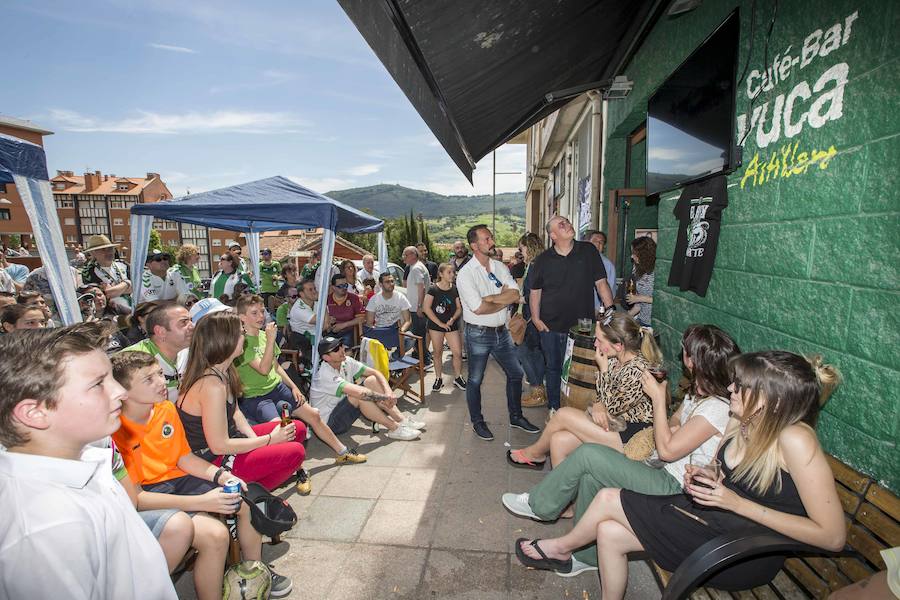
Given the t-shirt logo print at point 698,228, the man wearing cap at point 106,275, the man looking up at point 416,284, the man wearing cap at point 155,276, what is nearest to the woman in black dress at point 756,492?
the t-shirt logo print at point 698,228

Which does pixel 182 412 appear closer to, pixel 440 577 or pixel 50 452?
pixel 50 452

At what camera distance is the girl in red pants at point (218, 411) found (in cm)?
256

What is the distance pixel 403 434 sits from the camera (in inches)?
166

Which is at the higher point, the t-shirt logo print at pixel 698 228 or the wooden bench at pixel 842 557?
the t-shirt logo print at pixel 698 228

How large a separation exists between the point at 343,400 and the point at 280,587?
1.97 m

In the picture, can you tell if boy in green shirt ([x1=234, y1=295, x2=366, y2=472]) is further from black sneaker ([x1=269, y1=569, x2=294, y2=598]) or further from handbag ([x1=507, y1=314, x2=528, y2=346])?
handbag ([x1=507, y1=314, x2=528, y2=346])

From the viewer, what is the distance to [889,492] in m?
1.67

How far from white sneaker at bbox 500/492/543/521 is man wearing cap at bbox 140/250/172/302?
19.2 feet

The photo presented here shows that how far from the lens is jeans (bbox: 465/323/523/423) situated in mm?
4133

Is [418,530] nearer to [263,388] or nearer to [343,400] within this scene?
[343,400]

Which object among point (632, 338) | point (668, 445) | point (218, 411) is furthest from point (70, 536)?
point (632, 338)

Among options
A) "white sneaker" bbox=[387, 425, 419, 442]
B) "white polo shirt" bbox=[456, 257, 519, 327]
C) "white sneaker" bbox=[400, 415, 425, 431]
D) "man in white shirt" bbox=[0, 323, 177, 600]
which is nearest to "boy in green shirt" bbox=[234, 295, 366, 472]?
"white sneaker" bbox=[387, 425, 419, 442]

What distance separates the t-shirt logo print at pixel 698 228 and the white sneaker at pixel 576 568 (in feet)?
7.45

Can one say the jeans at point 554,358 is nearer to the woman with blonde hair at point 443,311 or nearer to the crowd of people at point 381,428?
the crowd of people at point 381,428
